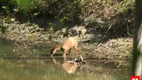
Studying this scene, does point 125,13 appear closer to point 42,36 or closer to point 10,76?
point 42,36

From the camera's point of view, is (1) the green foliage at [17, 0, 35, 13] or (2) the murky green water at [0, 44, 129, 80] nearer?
(1) the green foliage at [17, 0, 35, 13]

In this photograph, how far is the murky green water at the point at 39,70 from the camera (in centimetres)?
781

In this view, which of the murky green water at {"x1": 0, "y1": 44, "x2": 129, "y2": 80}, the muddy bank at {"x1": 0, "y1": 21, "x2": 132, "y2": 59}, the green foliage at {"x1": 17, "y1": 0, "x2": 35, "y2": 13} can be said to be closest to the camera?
the green foliage at {"x1": 17, "y1": 0, "x2": 35, "y2": 13}

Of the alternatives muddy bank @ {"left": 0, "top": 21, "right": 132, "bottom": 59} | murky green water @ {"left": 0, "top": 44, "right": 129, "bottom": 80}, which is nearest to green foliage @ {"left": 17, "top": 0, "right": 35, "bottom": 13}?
murky green water @ {"left": 0, "top": 44, "right": 129, "bottom": 80}

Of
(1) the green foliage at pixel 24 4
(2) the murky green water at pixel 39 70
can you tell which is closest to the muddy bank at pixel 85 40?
(2) the murky green water at pixel 39 70

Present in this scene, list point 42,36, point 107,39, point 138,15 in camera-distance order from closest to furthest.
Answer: point 138,15, point 107,39, point 42,36

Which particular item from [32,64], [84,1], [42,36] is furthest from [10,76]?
[84,1]

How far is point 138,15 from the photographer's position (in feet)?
6.79

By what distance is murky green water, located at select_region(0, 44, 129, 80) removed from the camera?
25.6 feet

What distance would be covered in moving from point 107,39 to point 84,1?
Answer: 8.78 ft

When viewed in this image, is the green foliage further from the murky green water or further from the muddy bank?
the muddy bank

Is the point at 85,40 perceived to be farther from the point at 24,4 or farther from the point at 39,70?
the point at 24,4

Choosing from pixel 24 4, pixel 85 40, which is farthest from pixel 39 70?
pixel 24 4

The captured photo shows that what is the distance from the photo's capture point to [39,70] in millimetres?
8617
